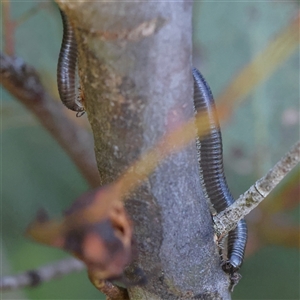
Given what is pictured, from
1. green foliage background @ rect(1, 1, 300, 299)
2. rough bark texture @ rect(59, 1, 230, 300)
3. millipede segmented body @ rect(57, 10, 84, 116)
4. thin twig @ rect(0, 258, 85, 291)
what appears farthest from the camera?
green foliage background @ rect(1, 1, 300, 299)

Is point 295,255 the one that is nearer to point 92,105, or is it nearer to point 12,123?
point 12,123

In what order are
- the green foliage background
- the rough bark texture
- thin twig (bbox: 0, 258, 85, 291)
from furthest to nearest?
the green foliage background < thin twig (bbox: 0, 258, 85, 291) < the rough bark texture

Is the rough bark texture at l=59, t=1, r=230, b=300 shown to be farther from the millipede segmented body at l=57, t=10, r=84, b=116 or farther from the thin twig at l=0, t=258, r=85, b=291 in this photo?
the thin twig at l=0, t=258, r=85, b=291

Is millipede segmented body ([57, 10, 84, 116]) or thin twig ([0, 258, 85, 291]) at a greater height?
millipede segmented body ([57, 10, 84, 116])

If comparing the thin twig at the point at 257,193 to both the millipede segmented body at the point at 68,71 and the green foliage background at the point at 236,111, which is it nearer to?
the millipede segmented body at the point at 68,71

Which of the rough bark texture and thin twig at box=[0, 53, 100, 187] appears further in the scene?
thin twig at box=[0, 53, 100, 187]

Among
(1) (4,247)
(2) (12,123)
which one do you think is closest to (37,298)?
(1) (4,247)

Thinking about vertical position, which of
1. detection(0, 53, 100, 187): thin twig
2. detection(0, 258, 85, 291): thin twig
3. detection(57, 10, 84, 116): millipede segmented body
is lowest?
detection(0, 258, 85, 291): thin twig

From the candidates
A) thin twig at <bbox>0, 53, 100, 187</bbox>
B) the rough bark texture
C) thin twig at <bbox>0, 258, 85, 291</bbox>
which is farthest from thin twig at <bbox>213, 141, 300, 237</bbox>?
thin twig at <bbox>0, 53, 100, 187</bbox>
